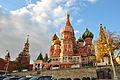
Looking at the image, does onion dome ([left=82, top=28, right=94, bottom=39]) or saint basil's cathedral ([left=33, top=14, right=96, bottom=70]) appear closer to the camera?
saint basil's cathedral ([left=33, top=14, right=96, bottom=70])

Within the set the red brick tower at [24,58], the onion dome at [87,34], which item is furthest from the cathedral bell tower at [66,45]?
the red brick tower at [24,58]

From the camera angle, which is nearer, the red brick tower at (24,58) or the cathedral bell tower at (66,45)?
the cathedral bell tower at (66,45)

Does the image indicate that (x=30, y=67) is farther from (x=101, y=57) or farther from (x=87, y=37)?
(x=101, y=57)

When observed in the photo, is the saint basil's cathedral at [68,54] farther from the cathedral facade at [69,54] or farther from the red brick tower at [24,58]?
the red brick tower at [24,58]

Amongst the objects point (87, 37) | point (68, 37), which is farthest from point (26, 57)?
point (87, 37)

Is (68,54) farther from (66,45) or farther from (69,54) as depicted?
(66,45)

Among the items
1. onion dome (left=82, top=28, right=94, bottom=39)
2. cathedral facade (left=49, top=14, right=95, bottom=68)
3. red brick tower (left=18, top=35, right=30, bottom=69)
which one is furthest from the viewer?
red brick tower (left=18, top=35, right=30, bottom=69)

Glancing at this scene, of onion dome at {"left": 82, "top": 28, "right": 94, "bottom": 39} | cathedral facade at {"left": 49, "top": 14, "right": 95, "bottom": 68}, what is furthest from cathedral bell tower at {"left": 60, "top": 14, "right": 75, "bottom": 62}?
onion dome at {"left": 82, "top": 28, "right": 94, "bottom": 39}

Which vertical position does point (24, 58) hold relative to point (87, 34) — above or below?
below

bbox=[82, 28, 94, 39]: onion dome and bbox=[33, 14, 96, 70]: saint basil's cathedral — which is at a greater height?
bbox=[82, 28, 94, 39]: onion dome

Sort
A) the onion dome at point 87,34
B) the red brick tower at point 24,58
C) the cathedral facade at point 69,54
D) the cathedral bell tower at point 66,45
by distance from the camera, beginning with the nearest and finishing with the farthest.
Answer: the cathedral facade at point 69,54
the cathedral bell tower at point 66,45
the onion dome at point 87,34
the red brick tower at point 24,58

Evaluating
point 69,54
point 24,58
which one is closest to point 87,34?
point 69,54

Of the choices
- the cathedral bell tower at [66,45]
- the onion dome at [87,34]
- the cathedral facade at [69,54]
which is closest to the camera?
the cathedral facade at [69,54]

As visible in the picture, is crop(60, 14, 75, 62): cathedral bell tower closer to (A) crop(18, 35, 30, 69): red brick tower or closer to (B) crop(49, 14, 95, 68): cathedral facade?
(B) crop(49, 14, 95, 68): cathedral facade
